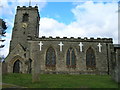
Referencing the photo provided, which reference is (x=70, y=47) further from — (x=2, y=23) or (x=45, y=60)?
(x=2, y=23)

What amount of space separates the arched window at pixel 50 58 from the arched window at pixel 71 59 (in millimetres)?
2235

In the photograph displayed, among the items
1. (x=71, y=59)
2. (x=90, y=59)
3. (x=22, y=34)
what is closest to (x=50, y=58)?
(x=71, y=59)

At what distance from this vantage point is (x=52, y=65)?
2533cm

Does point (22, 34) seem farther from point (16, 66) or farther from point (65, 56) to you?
point (65, 56)

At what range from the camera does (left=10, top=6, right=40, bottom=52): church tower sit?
30.7 m

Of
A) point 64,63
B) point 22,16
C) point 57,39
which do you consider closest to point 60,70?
point 64,63

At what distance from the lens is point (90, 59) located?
2564 cm

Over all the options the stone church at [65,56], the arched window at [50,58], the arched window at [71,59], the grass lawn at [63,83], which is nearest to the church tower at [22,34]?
the stone church at [65,56]

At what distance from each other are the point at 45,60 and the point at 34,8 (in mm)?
12955

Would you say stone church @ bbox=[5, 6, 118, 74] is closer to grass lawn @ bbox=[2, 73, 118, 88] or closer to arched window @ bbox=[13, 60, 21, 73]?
arched window @ bbox=[13, 60, 21, 73]

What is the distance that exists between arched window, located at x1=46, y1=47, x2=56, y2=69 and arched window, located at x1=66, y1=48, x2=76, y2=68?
2235mm

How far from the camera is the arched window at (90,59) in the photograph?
25.4 metres

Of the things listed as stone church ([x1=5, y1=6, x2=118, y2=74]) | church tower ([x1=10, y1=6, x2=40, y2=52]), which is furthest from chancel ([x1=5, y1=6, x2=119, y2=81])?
church tower ([x1=10, y1=6, x2=40, y2=52])

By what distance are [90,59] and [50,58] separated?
6.42 metres
